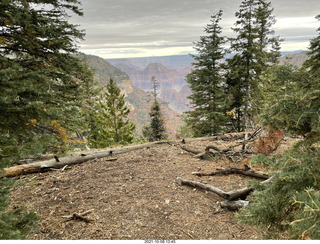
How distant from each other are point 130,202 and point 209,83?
14.6m

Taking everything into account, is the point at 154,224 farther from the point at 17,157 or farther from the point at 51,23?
the point at 51,23

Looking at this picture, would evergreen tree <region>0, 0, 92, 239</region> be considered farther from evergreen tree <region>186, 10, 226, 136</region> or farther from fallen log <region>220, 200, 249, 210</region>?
evergreen tree <region>186, 10, 226, 136</region>

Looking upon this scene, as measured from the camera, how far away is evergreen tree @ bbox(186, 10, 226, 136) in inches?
636

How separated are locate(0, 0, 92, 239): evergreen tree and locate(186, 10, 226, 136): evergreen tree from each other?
37.8 ft

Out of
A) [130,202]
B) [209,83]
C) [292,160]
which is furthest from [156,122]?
[292,160]

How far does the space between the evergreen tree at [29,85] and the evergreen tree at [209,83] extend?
1153cm

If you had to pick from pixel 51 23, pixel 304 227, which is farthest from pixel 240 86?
pixel 304 227

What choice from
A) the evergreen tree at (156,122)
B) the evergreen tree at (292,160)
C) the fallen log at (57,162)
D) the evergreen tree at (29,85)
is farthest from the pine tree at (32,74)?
the evergreen tree at (156,122)

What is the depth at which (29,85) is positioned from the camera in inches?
127

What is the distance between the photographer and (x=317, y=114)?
205 cm

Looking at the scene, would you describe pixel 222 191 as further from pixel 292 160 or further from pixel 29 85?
pixel 29 85

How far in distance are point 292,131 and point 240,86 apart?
1599 cm

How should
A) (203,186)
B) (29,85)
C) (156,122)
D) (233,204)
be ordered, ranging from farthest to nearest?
1. (156,122)
2. (203,186)
3. (233,204)
4. (29,85)

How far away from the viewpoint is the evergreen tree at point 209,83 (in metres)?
16.2
